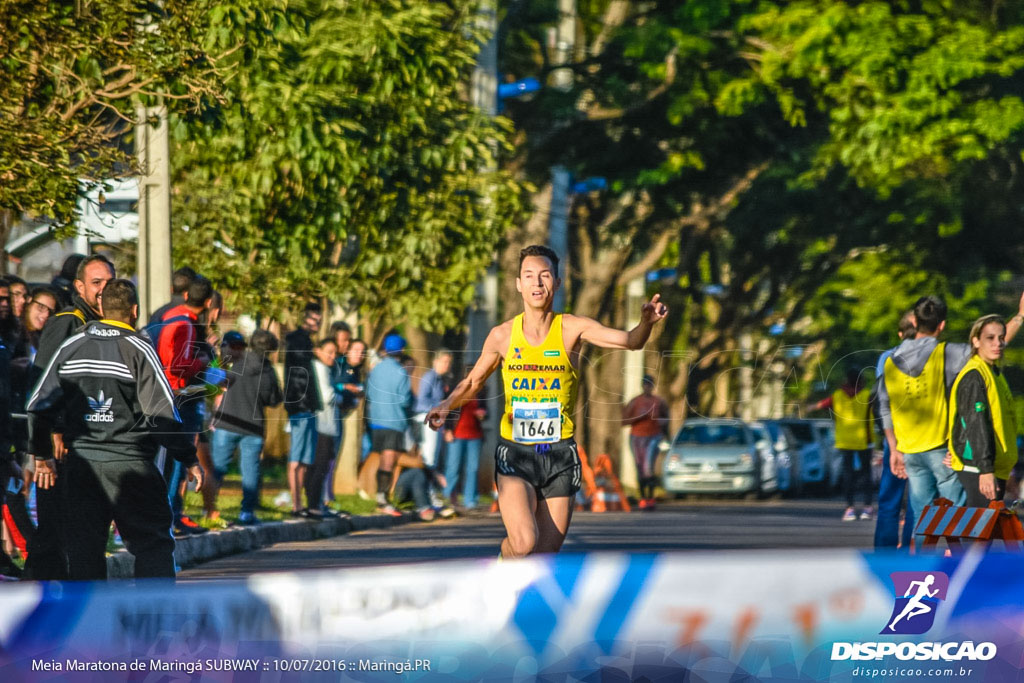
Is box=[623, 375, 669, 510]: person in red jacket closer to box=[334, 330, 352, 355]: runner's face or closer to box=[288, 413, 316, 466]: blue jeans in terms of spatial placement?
box=[334, 330, 352, 355]: runner's face

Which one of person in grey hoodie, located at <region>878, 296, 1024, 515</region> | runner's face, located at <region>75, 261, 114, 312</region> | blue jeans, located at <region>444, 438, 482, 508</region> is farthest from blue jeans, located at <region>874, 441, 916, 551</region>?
blue jeans, located at <region>444, 438, 482, 508</region>

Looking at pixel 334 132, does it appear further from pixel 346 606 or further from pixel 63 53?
pixel 346 606

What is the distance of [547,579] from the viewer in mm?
5086

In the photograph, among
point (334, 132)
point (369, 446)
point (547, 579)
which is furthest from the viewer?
point (369, 446)

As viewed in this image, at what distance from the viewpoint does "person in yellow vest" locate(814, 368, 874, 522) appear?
11266 millimetres

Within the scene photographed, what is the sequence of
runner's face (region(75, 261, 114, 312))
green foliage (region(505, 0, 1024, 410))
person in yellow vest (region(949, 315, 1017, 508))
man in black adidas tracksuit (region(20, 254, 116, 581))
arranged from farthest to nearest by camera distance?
green foliage (region(505, 0, 1024, 410)) < person in yellow vest (region(949, 315, 1017, 508)) < runner's face (region(75, 261, 114, 312)) < man in black adidas tracksuit (region(20, 254, 116, 581))

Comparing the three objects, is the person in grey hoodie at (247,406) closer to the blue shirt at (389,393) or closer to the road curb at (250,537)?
the road curb at (250,537)

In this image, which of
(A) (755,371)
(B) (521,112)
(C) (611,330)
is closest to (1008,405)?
(C) (611,330)

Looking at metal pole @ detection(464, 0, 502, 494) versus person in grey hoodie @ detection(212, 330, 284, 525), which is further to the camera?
metal pole @ detection(464, 0, 502, 494)

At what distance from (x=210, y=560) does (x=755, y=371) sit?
524 centimetres

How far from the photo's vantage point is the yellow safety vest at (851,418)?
11243 mm

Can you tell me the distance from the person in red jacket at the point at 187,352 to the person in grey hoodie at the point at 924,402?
4.07 m

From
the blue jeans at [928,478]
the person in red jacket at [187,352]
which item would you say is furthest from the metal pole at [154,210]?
the blue jeans at [928,478]

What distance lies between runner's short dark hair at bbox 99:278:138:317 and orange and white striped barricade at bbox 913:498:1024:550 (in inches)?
138
